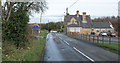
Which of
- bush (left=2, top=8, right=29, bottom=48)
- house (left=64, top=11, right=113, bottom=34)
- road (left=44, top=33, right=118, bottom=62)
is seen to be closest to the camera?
road (left=44, top=33, right=118, bottom=62)

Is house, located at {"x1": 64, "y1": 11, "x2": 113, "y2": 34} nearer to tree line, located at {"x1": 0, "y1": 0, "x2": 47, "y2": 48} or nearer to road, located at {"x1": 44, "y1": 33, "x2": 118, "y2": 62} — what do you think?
road, located at {"x1": 44, "y1": 33, "x2": 118, "y2": 62}

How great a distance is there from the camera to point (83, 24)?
59.1 m

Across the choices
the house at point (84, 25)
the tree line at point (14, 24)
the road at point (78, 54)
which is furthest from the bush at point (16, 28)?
the house at point (84, 25)

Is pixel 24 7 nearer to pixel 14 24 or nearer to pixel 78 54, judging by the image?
pixel 14 24

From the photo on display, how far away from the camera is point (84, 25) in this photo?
58.4 metres

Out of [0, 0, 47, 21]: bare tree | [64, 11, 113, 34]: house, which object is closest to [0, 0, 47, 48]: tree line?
[0, 0, 47, 21]: bare tree

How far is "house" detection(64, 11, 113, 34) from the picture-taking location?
5578 cm

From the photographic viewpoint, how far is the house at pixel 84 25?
5578 cm

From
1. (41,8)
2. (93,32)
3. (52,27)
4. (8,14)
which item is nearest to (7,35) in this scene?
(8,14)

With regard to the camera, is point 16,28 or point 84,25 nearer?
point 16,28

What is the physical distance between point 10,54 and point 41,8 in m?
8.17

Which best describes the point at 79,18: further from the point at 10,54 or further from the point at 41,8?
the point at 10,54

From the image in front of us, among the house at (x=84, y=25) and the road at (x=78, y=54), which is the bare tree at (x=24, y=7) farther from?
the house at (x=84, y=25)

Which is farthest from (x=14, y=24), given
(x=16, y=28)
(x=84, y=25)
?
(x=84, y=25)
